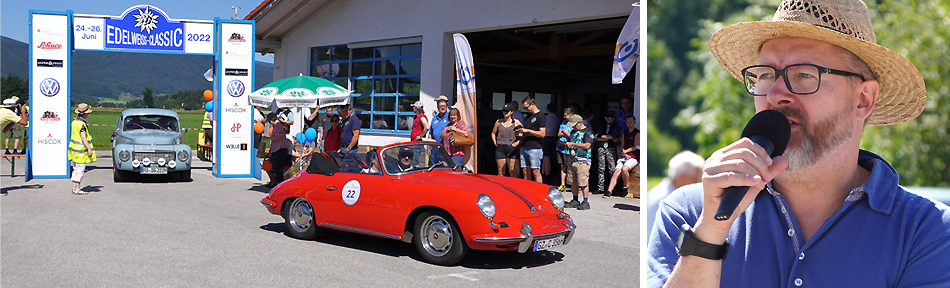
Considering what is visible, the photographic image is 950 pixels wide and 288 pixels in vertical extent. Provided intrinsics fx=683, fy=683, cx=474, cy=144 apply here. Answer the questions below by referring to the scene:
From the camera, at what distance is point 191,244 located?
286 inches

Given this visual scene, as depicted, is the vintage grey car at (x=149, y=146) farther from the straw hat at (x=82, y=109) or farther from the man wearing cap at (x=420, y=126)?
the man wearing cap at (x=420, y=126)

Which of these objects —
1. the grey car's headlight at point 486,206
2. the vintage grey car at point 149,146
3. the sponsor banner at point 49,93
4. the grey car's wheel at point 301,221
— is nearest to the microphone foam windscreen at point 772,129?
the grey car's headlight at point 486,206

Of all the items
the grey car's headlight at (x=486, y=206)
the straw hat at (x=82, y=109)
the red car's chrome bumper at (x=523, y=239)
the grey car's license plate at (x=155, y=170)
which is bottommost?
the red car's chrome bumper at (x=523, y=239)

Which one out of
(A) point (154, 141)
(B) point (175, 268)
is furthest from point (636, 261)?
(A) point (154, 141)

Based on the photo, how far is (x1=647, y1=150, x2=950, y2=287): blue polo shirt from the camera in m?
1.40

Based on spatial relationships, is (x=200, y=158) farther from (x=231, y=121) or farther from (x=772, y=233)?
(x=772, y=233)

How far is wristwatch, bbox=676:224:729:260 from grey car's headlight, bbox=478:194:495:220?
4.72 metres

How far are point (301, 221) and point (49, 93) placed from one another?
422 inches

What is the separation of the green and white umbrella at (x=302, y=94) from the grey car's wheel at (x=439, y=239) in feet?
22.8

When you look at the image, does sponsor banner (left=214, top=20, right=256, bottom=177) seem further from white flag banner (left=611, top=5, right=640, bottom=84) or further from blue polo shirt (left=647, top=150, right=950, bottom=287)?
blue polo shirt (left=647, top=150, right=950, bottom=287)

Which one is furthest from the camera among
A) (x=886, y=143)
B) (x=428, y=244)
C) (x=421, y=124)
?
(x=421, y=124)

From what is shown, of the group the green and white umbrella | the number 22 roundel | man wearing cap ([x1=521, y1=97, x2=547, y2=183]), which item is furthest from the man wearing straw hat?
the green and white umbrella

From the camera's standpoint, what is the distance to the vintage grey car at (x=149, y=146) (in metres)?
13.9

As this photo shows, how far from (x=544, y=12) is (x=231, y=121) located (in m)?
8.02
